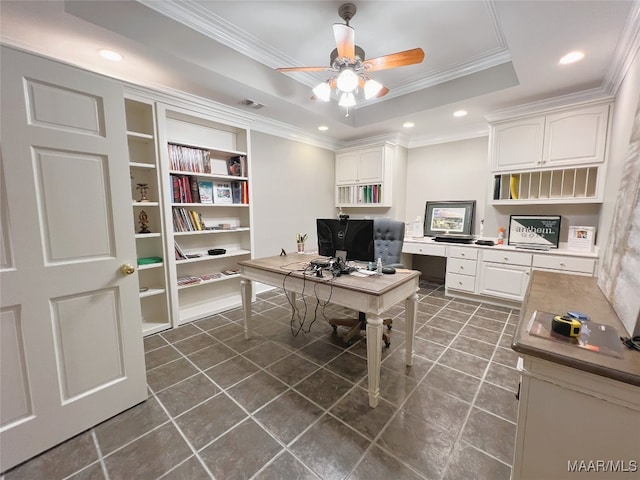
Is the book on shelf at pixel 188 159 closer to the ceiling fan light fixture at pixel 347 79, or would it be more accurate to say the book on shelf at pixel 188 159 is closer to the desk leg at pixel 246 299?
the desk leg at pixel 246 299

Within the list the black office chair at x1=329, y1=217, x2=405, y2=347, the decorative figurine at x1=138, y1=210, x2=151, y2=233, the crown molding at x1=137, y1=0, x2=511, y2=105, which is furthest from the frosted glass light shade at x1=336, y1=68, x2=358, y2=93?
the decorative figurine at x1=138, y1=210, x2=151, y2=233

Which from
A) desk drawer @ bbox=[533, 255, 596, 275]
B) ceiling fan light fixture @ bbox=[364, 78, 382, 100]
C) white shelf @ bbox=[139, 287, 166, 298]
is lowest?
white shelf @ bbox=[139, 287, 166, 298]

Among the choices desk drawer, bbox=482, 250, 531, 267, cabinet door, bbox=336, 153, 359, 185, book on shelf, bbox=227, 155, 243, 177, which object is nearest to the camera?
desk drawer, bbox=482, 250, 531, 267

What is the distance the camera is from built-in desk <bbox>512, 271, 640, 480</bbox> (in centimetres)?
80

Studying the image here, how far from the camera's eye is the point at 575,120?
2.86 m

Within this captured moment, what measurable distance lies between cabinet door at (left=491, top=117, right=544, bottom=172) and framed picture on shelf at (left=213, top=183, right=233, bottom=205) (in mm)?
3516

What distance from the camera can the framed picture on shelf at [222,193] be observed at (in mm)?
3299

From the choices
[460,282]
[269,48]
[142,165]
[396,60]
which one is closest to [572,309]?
[396,60]

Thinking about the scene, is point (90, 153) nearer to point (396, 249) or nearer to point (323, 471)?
point (323, 471)

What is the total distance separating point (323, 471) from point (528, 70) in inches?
139

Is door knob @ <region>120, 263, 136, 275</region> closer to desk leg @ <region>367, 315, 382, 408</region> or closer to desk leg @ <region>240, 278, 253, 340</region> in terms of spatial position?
desk leg @ <region>240, 278, 253, 340</region>

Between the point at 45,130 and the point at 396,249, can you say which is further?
the point at 396,249

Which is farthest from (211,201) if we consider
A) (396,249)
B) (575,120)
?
(575,120)

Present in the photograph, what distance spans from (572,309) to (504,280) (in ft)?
7.73
